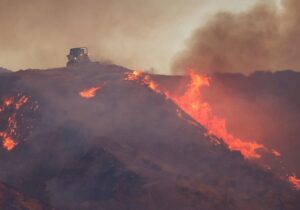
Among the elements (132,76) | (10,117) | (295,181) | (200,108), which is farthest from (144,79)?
(295,181)

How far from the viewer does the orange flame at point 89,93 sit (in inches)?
4624

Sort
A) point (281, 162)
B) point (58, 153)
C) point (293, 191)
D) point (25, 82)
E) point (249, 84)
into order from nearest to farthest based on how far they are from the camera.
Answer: point (293, 191)
point (58, 153)
point (281, 162)
point (25, 82)
point (249, 84)

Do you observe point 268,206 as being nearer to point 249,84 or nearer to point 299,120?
point 299,120

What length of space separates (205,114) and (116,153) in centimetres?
2919

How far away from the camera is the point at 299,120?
403ft

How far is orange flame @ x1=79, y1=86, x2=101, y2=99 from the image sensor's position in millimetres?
117438

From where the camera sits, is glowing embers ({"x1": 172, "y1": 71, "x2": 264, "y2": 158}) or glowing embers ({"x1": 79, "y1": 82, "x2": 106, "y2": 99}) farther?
glowing embers ({"x1": 79, "y1": 82, "x2": 106, "y2": 99})

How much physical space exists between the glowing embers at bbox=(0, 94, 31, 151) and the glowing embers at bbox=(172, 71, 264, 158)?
30670 millimetres

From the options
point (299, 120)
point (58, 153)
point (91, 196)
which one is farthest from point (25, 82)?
point (299, 120)

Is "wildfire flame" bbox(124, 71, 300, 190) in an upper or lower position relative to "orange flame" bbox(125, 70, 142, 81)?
lower

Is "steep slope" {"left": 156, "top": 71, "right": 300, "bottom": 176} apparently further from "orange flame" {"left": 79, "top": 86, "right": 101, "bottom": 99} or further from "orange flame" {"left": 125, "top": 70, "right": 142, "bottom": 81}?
"orange flame" {"left": 79, "top": 86, "right": 101, "bottom": 99}

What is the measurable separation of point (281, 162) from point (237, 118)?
16.2 meters

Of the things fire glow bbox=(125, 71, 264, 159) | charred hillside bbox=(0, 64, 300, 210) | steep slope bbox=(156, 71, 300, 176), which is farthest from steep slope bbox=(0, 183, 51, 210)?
Result: steep slope bbox=(156, 71, 300, 176)

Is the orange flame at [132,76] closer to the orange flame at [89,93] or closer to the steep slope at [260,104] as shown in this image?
the steep slope at [260,104]
